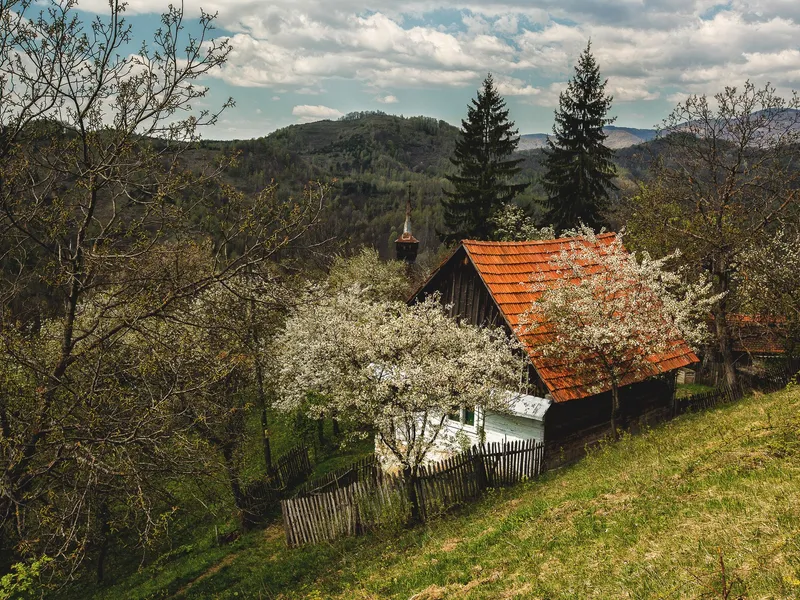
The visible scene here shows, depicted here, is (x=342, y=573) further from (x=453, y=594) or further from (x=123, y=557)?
(x=123, y=557)

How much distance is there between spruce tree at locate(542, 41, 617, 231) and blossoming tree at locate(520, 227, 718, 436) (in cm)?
1631

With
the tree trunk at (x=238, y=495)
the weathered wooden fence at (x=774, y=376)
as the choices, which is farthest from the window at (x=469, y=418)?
the weathered wooden fence at (x=774, y=376)

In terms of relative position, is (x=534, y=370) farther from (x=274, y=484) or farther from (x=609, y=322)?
(x=274, y=484)

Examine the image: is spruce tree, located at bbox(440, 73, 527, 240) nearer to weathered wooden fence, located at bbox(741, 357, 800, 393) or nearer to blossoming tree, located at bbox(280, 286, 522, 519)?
weathered wooden fence, located at bbox(741, 357, 800, 393)

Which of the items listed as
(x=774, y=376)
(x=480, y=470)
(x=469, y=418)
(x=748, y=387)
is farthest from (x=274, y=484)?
(x=774, y=376)

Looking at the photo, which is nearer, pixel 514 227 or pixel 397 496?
pixel 397 496

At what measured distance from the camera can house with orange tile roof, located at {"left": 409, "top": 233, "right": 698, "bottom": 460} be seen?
45.9 ft

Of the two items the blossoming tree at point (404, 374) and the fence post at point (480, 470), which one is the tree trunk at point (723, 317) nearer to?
the blossoming tree at point (404, 374)

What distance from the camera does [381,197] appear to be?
178 m

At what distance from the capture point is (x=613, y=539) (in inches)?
255

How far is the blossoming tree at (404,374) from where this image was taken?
10898mm

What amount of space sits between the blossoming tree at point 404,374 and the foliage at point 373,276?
24255 millimetres

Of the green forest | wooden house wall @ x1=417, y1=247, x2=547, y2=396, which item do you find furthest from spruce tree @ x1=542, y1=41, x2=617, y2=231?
wooden house wall @ x1=417, y1=247, x2=547, y2=396

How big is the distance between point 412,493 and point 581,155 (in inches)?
966
